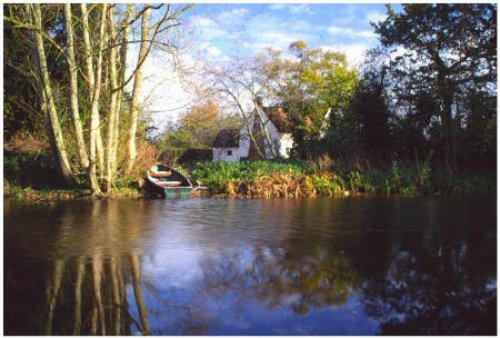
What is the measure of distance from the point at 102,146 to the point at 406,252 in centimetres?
1279

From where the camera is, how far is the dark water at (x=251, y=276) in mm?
4133

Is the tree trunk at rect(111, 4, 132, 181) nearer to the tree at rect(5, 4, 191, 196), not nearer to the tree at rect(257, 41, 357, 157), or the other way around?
the tree at rect(5, 4, 191, 196)

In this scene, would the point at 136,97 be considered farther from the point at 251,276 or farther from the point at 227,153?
the point at 227,153

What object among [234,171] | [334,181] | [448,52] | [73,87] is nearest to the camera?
[73,87]

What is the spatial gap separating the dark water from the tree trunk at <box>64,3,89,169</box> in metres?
6.27

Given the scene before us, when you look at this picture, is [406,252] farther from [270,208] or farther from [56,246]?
[270,208]

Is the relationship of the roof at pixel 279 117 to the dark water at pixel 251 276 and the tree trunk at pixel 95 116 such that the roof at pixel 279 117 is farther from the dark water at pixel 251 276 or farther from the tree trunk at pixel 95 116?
the dark water at pixel 251 276

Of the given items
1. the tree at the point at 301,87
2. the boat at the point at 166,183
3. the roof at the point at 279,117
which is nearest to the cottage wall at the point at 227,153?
the roof at the point at 279,117

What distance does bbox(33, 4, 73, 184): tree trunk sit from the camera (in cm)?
1635

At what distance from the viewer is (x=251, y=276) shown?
18.7ft

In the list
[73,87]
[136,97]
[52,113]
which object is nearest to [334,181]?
[136,97]

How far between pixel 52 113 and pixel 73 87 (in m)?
1.48

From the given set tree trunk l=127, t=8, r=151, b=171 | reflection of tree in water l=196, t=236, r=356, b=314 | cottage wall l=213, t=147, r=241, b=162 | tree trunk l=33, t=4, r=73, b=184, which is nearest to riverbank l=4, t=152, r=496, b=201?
tree trunk l=33, t=4, r=73, b=184

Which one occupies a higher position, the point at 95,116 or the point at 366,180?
the point at 95,116
